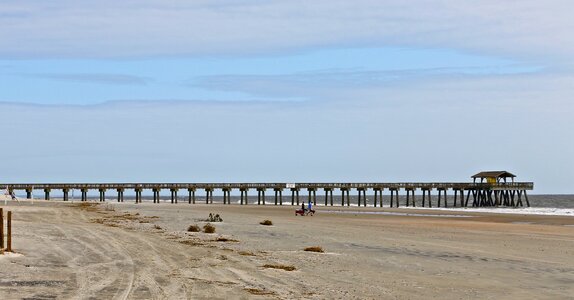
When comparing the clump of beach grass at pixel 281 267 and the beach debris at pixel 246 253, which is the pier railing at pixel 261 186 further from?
the clump of beach grass at pixel 281 267

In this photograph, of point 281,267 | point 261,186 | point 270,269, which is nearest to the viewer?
point 270,269

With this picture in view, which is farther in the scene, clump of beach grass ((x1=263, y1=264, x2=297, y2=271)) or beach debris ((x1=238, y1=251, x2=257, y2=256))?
beach debris ((x1=238, y1=251, x2=257, y2=256))

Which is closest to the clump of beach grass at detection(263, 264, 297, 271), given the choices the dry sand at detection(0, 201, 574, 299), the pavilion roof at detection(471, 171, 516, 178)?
the dry sand at detection(0, 201, 574, 299)

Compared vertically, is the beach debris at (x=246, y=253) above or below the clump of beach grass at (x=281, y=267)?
below

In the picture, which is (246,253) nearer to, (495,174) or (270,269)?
(270,269)

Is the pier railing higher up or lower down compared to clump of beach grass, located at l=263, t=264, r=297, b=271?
higher up

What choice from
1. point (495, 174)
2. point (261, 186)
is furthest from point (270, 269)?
point (495, 174)

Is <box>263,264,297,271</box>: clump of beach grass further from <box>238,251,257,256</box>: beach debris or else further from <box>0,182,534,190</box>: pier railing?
<box>0,182,534,190</box>: pier railing

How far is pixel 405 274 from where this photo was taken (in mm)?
20797

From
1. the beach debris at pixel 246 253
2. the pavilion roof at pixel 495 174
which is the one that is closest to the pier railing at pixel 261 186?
the pavilion roof at pixel 495 174

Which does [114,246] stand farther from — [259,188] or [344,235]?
[259,188]

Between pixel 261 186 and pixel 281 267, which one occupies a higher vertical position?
pixel 261 186

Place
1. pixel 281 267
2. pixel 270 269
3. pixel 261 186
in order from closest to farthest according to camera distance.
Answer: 1. pixel 270 269
2. pixel 281 267
3. pixel 261 186

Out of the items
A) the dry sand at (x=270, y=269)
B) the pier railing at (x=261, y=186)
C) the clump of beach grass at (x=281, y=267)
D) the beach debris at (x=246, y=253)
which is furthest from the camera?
the pier railing at (x=261, y=186)
